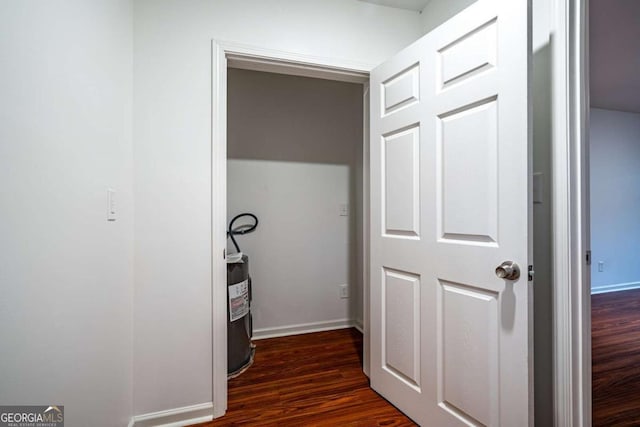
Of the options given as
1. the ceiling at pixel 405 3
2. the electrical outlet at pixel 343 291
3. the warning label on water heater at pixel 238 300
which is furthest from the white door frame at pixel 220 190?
the electrical outlet at pixel 343 291

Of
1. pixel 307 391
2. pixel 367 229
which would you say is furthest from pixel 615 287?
→ pixel 307 391

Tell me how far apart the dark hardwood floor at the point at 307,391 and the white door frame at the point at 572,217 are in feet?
2.50

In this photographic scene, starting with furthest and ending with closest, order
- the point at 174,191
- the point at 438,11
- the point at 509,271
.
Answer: the point at 438,11 → the point at 174,191 → the point at 509,271

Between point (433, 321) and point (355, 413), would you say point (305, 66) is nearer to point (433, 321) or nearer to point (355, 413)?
point (433, 321)

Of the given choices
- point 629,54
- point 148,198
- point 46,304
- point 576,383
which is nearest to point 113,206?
point 148,198

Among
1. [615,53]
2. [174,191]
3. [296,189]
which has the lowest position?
[174,191]

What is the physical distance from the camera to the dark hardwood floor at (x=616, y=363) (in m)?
1.63

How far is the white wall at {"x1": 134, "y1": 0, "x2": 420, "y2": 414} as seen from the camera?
4.91 feet

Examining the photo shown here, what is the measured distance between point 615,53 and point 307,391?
3.80 metres

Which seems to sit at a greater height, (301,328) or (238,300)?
(238,300)

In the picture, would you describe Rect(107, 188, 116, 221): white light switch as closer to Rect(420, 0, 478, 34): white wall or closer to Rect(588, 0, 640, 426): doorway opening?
Rect(420, 0, 478, 34): white wall

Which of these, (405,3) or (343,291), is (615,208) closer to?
(343,291)

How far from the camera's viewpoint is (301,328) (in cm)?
277

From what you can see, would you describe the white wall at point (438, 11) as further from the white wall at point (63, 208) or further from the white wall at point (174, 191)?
the white wall at point (63, 208)
